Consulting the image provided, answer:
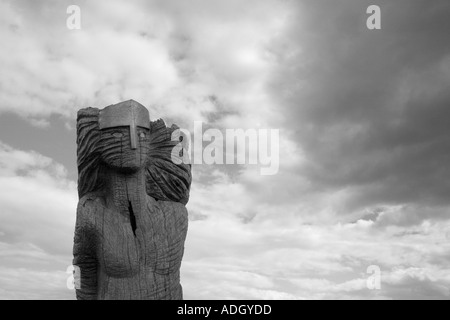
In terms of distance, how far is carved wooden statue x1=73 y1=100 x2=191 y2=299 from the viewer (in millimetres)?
7578

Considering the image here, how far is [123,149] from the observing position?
25.4 ft

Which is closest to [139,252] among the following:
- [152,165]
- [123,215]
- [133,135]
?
[123,215]

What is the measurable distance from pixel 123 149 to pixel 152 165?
0.60m

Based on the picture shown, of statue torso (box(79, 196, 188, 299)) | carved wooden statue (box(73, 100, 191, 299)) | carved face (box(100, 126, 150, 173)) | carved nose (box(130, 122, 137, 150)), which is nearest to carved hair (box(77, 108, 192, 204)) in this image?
carved wooden statue (box(73, 100, 191, 299))

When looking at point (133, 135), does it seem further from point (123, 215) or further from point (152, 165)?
point (123, 215)

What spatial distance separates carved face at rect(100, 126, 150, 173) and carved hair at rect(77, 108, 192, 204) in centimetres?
14

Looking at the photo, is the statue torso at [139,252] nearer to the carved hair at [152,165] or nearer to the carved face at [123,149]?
the carved hair at [152,165]

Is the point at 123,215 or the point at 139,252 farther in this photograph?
the point at 123,215

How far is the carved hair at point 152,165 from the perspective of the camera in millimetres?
7934

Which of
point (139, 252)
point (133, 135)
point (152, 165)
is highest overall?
point (133, 135)

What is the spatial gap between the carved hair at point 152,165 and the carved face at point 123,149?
5.5 inches

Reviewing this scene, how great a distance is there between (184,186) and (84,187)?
1.34 meters
